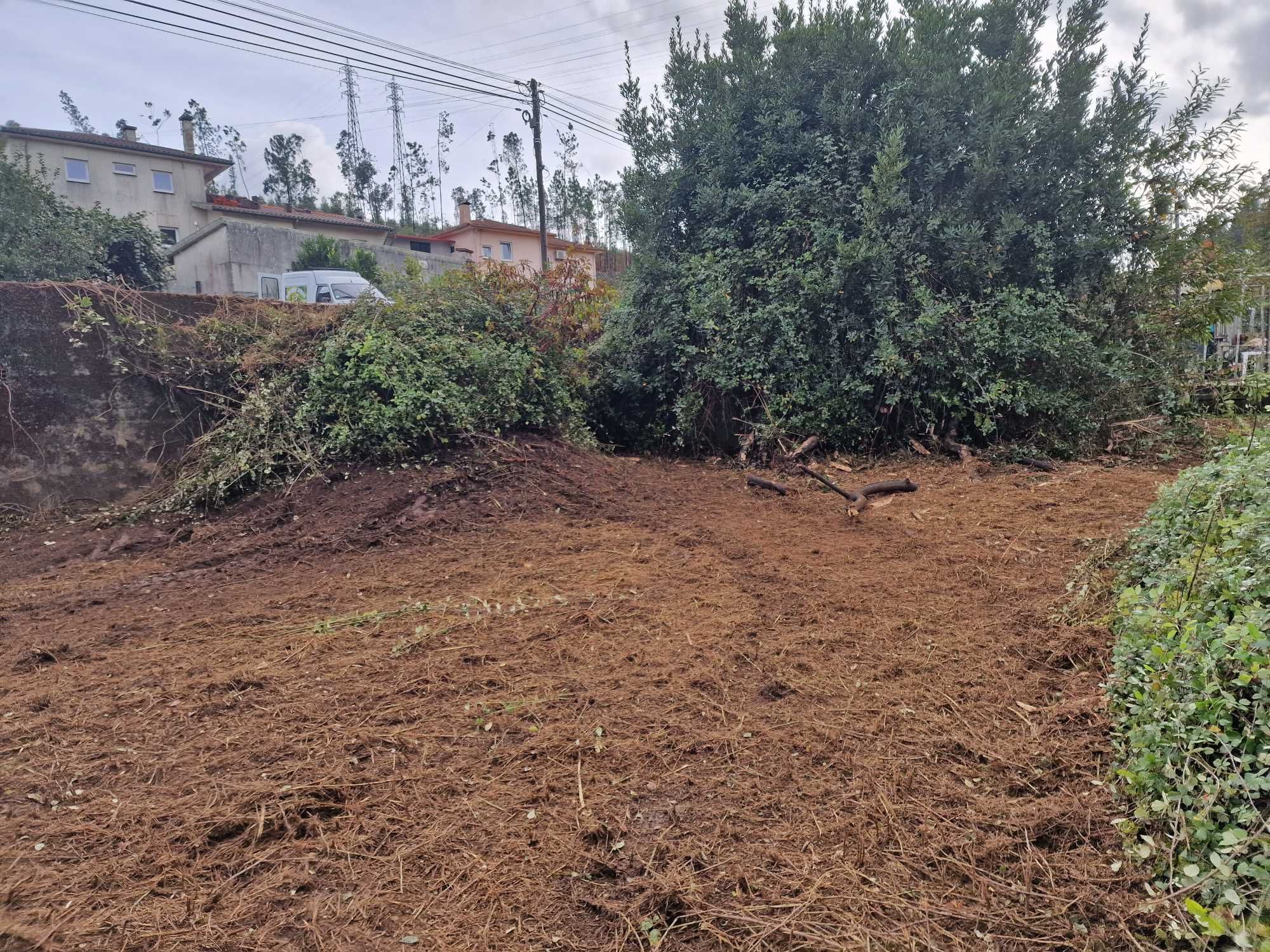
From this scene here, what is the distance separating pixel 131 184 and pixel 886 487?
32529mm

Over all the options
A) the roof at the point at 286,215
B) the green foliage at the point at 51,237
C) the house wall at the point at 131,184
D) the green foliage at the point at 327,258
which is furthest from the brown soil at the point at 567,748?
the house wall at the point at 131,184

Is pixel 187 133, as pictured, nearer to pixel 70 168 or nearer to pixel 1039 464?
pixel 70 168

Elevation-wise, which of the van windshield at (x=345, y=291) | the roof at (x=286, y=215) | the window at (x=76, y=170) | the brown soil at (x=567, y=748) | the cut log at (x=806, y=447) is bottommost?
the brown soil at (x=567, y=748)

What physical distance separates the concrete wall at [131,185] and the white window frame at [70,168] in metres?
0.03

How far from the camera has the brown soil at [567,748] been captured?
1.73m

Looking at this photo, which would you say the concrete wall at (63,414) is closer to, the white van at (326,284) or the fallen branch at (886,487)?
the fallen branch at (886,487)

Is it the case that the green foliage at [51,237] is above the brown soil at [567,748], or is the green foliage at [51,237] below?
above

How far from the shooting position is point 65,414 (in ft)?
18.4

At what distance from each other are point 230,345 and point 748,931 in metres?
6.16

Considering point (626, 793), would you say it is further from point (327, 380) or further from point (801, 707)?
point (327, 380)

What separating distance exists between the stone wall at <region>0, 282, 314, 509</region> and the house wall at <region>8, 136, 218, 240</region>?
25.0 metres

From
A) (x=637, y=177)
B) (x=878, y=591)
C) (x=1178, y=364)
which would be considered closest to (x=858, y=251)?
(x=637, y=177)

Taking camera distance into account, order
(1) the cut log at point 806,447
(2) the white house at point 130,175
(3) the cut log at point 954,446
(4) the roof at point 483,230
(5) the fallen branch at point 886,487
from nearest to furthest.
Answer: (5) the fallen branch at point 886,487, (3) the cut log at point 954,446, (1) the cut log at point 806,447, (2) the white house at point 130,175, (4) the roof at point 483,230

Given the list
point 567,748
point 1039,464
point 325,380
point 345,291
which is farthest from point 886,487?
point 345,291
